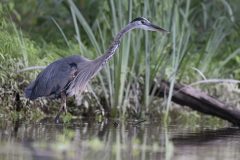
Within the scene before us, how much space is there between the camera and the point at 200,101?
8.58 m

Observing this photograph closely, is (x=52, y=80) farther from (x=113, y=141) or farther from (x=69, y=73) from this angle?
(x=113, y=141)

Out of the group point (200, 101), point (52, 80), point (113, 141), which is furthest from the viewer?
point (200, 101)

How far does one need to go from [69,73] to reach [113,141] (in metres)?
1.65

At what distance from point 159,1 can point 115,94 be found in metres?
1.57

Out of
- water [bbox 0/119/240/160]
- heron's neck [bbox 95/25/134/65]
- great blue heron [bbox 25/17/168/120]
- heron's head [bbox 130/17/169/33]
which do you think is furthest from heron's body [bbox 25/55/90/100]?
heron's head [bbox 130/17/169/33]

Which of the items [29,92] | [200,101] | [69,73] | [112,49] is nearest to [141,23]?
[112,49]

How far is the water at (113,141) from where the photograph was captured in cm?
550

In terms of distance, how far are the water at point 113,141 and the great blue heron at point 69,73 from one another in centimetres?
Answer: 33

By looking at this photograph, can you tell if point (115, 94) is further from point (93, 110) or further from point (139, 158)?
point (139, 158)

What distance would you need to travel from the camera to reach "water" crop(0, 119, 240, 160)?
18.1 ft

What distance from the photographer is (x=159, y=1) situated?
9.58 meters

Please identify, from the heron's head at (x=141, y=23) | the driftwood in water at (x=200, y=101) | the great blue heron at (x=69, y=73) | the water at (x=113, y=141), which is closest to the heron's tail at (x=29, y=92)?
the great blue heron at (x=69, y=73)

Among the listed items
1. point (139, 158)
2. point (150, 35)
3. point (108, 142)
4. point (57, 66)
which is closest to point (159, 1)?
point (150, 35)

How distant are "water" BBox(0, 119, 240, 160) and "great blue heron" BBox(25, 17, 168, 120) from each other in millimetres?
330
